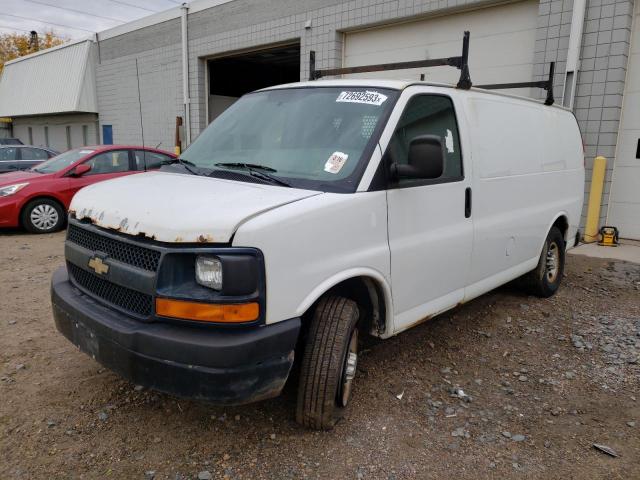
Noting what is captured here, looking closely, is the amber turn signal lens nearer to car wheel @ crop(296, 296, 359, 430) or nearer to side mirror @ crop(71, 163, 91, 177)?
car wheel @ crop(296, 296, 359, 430)

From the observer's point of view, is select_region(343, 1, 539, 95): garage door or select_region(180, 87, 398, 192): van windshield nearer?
select_region(180, 87, 398, 192): van windshield

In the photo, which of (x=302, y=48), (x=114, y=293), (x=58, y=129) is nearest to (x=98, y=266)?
(x=114, y=293)

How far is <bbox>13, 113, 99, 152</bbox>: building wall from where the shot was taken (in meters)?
21.8

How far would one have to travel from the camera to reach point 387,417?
10.5 feet

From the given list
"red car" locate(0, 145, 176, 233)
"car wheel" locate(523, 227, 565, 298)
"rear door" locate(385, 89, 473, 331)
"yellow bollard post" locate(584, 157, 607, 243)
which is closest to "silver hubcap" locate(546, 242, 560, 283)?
"car wheel" locate(523, 227, 565, 298)

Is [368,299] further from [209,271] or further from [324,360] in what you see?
[209,271]

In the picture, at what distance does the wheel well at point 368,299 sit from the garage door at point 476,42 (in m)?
6.94

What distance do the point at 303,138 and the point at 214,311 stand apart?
1415 millimetres

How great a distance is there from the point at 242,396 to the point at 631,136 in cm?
785

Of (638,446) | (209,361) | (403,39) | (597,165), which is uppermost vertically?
(403,39)

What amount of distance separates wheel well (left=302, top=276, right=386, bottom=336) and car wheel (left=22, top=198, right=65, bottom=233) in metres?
7.32

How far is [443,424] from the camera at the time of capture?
3168mm

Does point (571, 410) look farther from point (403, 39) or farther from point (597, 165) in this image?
point (403, 39)

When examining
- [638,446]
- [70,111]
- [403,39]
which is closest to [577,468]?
[638,446]
